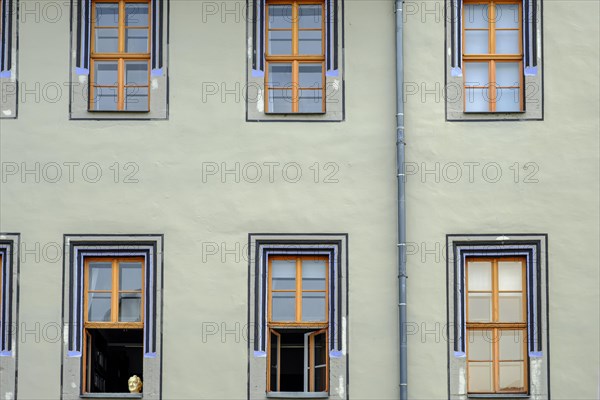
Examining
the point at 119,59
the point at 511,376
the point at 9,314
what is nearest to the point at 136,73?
the point at 119,59

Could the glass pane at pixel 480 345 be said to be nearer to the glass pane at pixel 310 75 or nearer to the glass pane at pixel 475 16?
the glass pane at pixel 310 75

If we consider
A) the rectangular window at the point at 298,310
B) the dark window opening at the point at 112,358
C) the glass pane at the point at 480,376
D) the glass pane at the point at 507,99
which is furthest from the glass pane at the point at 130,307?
the glass pane at the point at 507,99

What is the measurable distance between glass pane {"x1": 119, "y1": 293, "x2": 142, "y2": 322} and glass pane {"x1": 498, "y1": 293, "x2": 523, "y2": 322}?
14.0 ft

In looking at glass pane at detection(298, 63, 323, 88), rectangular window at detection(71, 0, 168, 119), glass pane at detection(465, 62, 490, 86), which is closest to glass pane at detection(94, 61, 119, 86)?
rectangular window at detection(71, 0, 168, 119)

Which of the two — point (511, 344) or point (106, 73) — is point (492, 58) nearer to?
point (511, 344)

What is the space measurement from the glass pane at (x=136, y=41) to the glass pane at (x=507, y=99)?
4.35 metres

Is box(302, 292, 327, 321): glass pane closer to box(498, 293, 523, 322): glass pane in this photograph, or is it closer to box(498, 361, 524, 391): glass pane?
box(498, 293, 523, 322): glass pane

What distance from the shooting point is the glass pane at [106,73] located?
1775cm

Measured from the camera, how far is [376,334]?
17.0 m

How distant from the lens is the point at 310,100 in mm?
17656

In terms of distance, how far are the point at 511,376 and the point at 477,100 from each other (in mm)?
3354

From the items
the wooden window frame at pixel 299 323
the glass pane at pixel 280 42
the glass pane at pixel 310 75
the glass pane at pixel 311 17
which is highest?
the glass pane at pixel 311 17

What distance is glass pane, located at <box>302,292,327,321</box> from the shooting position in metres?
17.2

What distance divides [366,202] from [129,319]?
3138mm
